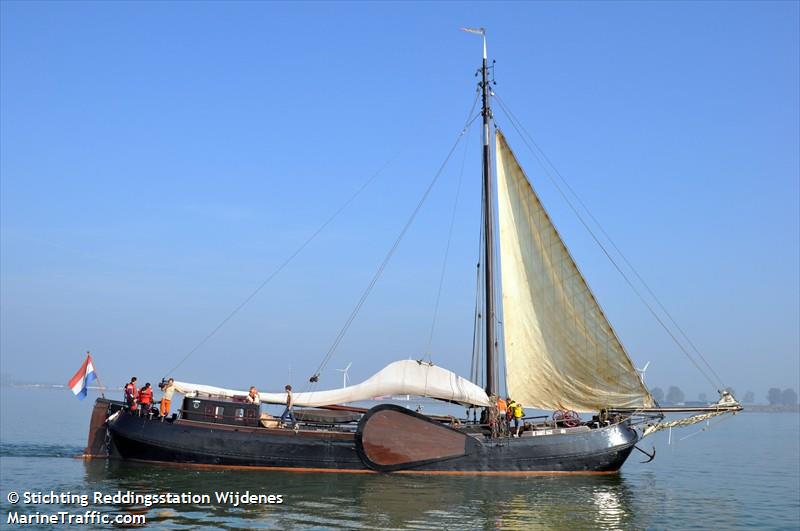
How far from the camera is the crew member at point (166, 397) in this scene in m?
27.6

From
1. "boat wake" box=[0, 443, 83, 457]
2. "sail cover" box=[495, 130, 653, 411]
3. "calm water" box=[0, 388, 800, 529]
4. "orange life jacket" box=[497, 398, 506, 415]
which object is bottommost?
"calm water" box=[0, 388, 800, 529]

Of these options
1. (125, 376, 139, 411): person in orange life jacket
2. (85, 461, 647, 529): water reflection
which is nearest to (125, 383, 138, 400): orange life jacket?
(125, 376, 139, 411): person in orange life jacket

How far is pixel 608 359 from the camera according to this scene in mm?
28000

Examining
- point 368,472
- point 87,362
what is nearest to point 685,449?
point 368,472

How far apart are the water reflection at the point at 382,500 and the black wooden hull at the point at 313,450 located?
1.56ft

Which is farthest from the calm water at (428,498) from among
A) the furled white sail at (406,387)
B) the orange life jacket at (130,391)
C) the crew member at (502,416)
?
the furled white sail at (406,387)

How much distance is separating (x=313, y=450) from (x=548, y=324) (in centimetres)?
1037

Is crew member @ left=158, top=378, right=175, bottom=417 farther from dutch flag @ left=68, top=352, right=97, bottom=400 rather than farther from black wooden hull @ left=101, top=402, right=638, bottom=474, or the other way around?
dutch flag @ left=68, top=352, right=97, bottom=400

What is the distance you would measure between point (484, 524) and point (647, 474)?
16415mm

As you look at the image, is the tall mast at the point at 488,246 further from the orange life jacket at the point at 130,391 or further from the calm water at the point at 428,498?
the orange life jacket at the point at 130,391

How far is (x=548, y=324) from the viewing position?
29.0 m

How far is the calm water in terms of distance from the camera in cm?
1917

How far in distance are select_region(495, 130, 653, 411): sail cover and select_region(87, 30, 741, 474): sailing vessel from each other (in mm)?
41

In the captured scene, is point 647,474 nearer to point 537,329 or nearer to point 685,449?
point 537,329
